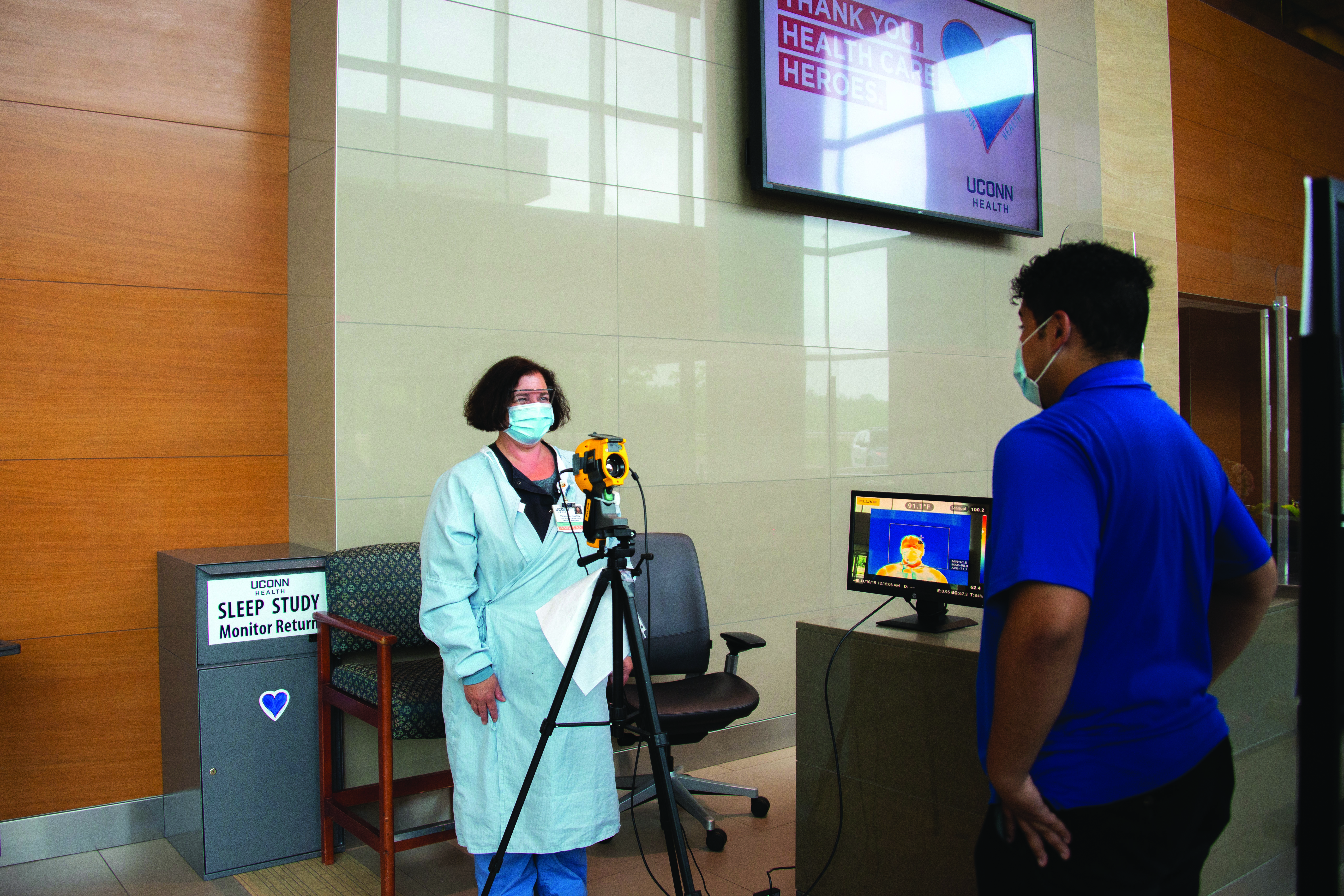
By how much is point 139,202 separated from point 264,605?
1.38 meters

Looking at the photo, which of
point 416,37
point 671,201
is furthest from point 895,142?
point 416,37

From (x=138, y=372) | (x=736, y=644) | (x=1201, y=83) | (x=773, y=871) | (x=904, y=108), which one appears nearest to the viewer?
(x=773, y=871)

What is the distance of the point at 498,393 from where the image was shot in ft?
7.61

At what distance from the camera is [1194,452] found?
1253 millimetres

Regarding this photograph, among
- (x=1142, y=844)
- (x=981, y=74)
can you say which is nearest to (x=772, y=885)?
(x=1142, y=844)

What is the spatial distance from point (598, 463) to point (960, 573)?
92 cm

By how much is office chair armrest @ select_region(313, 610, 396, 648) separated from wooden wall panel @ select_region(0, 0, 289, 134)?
1.71 m

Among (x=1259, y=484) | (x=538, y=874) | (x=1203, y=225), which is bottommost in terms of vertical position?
(x=538, y=874)

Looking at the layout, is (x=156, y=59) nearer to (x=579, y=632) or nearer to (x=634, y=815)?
(x=579, y=632)

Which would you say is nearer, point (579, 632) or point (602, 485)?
point (602, 485)

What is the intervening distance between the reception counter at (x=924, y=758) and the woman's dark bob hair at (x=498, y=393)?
0.93m

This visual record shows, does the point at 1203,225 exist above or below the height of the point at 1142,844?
above

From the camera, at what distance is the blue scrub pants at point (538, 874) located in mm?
2213

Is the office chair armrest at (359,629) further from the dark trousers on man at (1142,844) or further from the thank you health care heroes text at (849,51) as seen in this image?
the thank you health care heroes text at (849,51)
